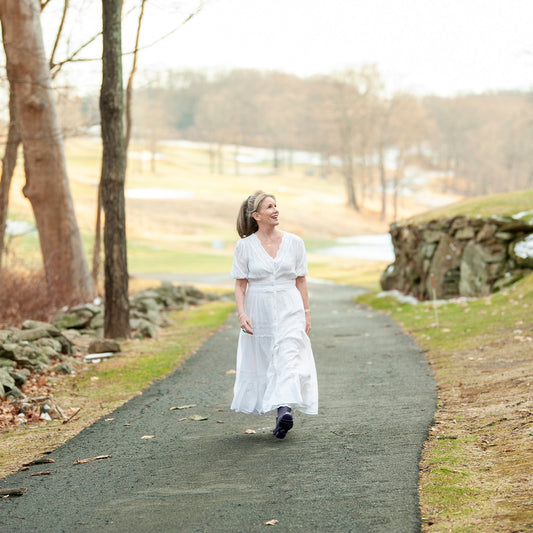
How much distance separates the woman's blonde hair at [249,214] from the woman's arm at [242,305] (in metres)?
0.44

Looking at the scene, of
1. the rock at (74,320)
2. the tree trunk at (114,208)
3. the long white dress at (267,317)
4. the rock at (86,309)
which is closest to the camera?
the long white dress at (267,317)

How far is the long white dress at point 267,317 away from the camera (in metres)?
7.49

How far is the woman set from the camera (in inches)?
295

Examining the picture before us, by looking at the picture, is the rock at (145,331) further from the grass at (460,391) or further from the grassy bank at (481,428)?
the grassy bank at (481,428)

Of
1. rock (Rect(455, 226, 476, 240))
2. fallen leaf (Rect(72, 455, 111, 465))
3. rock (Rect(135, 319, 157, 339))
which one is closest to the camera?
fallen leaf (Rect(72, 455, 111, 465))

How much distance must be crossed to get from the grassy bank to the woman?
4.80 ft

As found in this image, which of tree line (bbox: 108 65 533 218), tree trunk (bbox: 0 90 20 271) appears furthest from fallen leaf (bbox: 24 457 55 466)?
tree line (bbox: 108 65 533 218)

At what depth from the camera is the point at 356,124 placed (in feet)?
282

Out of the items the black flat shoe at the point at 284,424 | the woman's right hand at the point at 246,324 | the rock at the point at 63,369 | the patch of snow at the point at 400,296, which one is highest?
the woman's right hand at the point at 246,324

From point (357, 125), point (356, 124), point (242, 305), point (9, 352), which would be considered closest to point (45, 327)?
point (9, 352)

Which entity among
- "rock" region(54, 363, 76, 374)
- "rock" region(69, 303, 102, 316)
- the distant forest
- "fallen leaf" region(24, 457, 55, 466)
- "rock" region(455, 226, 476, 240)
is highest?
the distant forest

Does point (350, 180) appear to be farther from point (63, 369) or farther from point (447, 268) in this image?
point (63, 369)

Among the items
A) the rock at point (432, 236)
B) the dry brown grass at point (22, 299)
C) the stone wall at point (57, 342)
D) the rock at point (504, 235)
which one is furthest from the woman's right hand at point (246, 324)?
the rock at point (432, 236)

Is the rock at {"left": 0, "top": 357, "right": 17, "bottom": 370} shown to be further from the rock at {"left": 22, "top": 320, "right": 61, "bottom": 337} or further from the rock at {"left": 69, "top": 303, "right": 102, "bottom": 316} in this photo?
the rock at {"left": 69, "top": 303, "right": 102, "bottom": 316}
